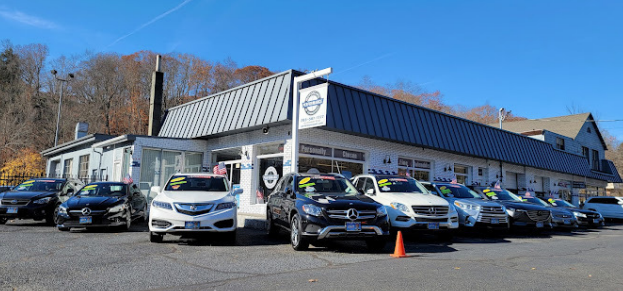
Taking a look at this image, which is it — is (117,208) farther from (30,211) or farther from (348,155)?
(348,155)

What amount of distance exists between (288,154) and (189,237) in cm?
611

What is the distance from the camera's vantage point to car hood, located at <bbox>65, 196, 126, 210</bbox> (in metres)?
11.2

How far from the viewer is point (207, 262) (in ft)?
23.7

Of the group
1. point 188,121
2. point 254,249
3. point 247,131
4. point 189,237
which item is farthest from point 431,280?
point 188,121

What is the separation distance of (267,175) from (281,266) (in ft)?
35.2

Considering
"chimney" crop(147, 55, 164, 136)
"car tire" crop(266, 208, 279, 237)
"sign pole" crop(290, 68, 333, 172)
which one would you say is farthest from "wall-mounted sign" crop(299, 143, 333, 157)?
"chimney" crop(147, 55, 164, 136)

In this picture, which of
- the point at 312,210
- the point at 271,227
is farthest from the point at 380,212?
the point at 271,227

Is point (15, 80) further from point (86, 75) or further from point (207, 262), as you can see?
point (207, 262)

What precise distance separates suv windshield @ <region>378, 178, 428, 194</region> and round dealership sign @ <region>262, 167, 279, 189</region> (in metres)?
6.43

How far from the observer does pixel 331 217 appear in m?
8.48

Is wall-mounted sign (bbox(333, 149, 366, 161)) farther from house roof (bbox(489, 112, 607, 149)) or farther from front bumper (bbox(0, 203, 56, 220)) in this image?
house roof (bbox(489, 112, 607, 149))

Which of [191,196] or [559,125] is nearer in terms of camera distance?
[191,196]

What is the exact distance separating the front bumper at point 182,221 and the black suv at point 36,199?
6.08 metres

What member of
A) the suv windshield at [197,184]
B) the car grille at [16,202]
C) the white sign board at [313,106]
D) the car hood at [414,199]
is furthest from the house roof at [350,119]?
the car grille at [16,202]
